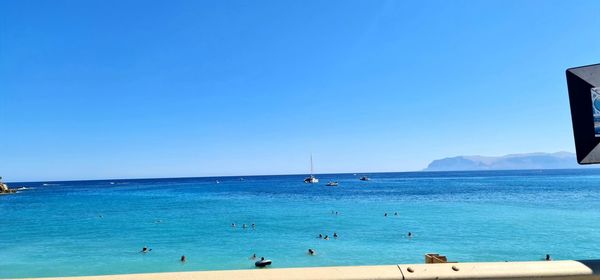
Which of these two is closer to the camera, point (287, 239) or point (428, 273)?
point (428, 273)

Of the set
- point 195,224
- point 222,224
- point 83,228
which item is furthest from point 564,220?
point 83,228

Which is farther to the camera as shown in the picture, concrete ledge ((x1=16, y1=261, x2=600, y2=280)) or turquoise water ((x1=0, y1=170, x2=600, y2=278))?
turquoise water ((x1=0, y1=170, x2=600, y2=278))

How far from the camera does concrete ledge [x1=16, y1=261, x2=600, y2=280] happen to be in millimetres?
2141

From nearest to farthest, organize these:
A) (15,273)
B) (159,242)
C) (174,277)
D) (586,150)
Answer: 1. (174,277)
2. (586,150)
3. (15,273)
4. (159,242)

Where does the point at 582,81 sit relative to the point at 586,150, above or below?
above

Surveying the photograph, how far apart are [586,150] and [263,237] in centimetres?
2324

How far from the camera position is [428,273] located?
7.11 feet

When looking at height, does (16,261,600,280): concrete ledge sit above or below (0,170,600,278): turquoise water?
above

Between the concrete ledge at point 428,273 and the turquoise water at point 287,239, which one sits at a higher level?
the concrete ledge at point 428,273

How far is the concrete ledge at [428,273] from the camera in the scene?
2141 mm

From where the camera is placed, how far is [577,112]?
240 centimetres

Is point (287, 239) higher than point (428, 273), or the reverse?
point (428, 273)

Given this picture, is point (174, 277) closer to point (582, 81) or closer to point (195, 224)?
point (582, 81)

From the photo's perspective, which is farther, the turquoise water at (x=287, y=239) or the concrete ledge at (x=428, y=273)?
the turquoise water at (x=287, y=239)
